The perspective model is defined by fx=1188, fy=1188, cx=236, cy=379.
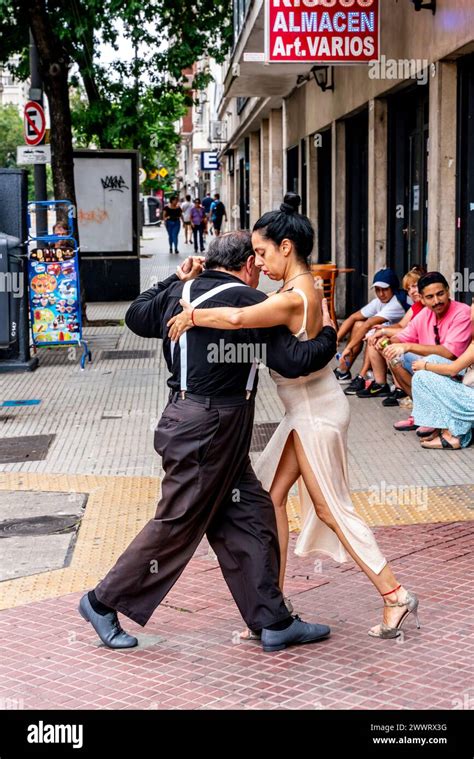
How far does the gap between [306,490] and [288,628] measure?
1.93 ft

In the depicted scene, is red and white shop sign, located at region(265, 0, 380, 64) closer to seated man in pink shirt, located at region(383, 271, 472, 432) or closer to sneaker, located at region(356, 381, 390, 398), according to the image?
sneaker, located at region(356, 381, 390, 398)

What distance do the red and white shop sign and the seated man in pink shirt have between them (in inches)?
155

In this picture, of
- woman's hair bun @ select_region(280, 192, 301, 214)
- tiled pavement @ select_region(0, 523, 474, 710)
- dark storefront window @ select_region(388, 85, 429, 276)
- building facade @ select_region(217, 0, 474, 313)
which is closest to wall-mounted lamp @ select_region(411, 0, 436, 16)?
building facade @ select_region(217, 0, 474, 313)

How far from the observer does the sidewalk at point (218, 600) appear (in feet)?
14.9

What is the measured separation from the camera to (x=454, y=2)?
988 cm

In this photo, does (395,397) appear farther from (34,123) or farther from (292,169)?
(292,169)

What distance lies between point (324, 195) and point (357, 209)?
10.6 ft

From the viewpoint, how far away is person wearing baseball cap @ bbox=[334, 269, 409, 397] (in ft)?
36.7

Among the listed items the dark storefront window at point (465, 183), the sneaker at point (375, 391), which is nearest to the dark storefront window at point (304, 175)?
the sneaker at point (375, 391)

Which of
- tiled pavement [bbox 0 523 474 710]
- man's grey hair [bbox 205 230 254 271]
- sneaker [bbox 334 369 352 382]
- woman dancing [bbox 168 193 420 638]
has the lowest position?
tiled pavement [bbox 0 523 474 710]

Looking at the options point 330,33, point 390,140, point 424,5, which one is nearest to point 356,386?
point 424,5

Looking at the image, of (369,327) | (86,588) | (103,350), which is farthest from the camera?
(103,350)

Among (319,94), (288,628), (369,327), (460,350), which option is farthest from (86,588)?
(319,94)

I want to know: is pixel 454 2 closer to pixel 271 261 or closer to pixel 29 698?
pixel 271 261
